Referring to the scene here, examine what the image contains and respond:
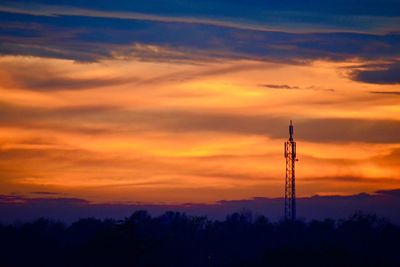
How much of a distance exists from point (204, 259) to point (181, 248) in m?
4.42

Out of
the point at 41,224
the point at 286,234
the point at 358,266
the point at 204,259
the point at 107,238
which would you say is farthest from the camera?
the point at 41,224

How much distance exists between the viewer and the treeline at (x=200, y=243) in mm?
84000

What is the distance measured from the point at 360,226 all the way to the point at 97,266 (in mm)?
54350

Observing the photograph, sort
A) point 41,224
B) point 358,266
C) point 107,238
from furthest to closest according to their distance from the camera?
point 41,224
point 107,238
point 358,266

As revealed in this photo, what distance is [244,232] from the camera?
127375 millimetres

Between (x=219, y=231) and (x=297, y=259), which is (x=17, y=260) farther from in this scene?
(x=219, y=231)

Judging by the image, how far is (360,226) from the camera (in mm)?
128000

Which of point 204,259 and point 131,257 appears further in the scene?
point 204,259

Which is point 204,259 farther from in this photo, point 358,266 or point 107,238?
point 358,266

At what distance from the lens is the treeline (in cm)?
8400

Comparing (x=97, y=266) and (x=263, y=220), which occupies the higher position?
(x=263, y=220)

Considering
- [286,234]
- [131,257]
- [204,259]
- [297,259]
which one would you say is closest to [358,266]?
[297,259]

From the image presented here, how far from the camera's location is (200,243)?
119 m

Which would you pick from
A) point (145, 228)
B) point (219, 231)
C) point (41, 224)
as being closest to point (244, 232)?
point (219, 231)
